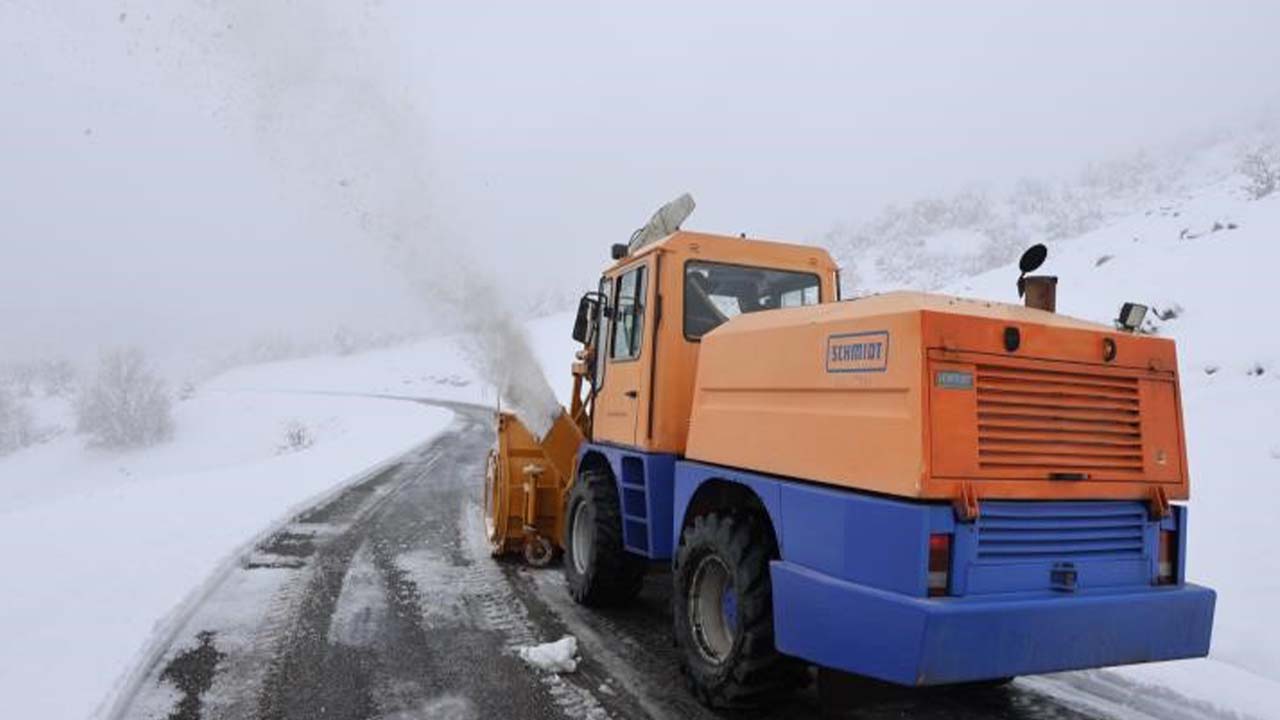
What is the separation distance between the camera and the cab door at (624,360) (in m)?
5.51

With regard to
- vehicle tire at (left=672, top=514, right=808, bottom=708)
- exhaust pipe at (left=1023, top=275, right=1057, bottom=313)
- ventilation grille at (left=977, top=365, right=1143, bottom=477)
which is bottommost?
vehicle tire at (left=672, top=514, right=808, bottom=708)

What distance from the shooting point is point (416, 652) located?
5.06 m

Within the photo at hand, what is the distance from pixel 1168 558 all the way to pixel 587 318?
433 centimetres

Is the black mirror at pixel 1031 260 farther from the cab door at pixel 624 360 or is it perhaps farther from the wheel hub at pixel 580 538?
the wheel hub at pixel 580 538

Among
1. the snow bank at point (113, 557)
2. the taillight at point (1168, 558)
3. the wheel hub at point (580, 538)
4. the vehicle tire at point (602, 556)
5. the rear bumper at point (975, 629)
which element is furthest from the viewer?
the wheel hub at point (580, 538)

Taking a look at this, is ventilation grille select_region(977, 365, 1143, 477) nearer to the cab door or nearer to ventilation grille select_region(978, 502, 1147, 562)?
ventilation grille select_region(978, 502, 1147, 562)

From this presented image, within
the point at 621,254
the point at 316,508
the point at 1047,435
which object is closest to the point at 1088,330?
the point at 1047,435

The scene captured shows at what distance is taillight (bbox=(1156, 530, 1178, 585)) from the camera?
12.1ft

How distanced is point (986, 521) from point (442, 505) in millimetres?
8789

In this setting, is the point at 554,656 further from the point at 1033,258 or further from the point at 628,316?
the point at 1033,258

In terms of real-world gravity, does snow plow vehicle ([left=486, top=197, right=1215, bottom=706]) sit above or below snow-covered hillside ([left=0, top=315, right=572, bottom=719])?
above

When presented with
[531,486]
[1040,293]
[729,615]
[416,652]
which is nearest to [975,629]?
[729,615]

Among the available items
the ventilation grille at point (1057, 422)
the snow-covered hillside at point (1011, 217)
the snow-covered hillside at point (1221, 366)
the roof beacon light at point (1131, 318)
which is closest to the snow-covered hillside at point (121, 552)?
the ventilation grille at point (1057, 422)

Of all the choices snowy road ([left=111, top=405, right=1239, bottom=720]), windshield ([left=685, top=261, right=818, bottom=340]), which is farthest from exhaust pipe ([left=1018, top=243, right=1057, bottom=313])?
snowy road ([left=111, top=405, right=1239, bottom=720])
